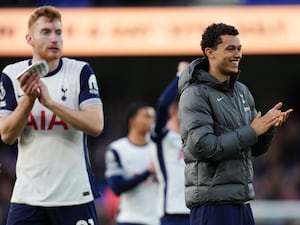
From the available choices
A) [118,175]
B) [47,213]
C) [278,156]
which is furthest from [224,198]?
[278,156]

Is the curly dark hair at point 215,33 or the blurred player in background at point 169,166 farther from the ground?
the curly dark hair at point 215,33

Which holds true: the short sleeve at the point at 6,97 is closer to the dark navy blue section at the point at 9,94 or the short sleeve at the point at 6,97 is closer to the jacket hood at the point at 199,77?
the dark navy blue section at the point at 9,94

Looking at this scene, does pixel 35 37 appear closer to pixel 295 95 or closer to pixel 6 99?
pixel 6 99

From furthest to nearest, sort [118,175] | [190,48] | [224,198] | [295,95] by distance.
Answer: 1. [295,95]
2. [190,48]
3. [118,175]
4. [224,198]

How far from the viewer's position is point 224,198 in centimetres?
581

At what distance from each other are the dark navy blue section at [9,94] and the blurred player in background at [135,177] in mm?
3118

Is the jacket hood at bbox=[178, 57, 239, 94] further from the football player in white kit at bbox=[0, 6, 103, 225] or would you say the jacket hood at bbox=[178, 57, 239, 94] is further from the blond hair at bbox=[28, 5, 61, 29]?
the blond hair at bbox=[28, 5, 61, 29]

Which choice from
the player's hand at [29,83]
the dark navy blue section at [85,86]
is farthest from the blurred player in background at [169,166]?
the player's hand at [29,83]

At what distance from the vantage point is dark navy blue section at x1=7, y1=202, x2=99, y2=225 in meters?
6.02

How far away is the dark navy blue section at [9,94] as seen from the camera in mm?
6180

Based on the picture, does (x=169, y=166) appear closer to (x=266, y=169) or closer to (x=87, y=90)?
(x=87, y=90)

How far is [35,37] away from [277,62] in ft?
38.5

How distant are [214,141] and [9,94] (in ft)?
4.56

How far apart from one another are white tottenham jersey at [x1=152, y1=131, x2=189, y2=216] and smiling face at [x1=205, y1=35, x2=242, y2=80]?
8.58 ft
